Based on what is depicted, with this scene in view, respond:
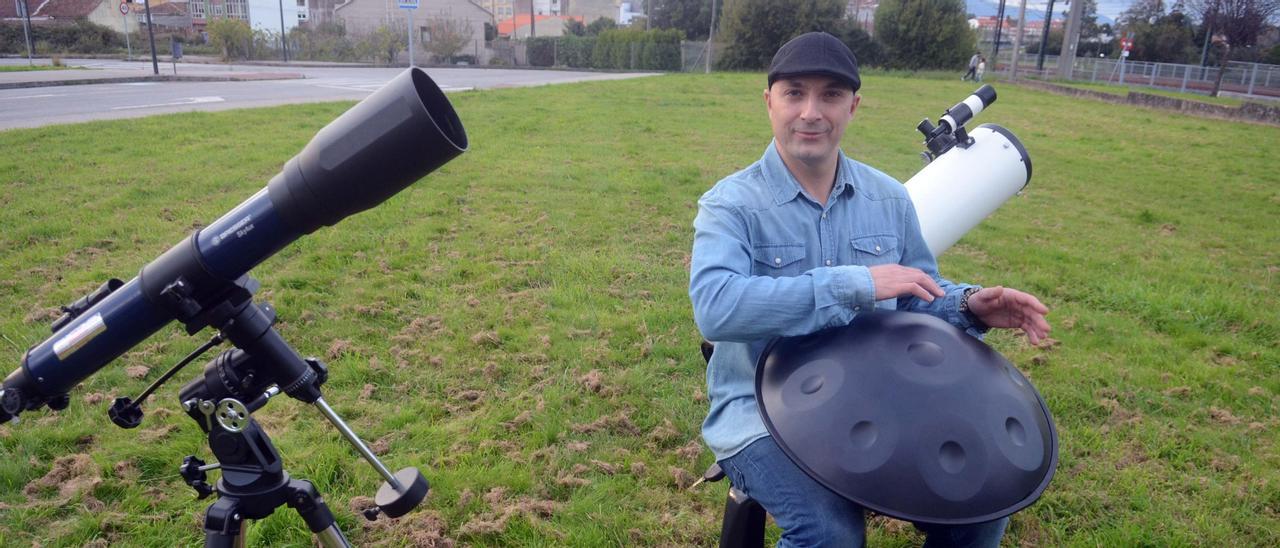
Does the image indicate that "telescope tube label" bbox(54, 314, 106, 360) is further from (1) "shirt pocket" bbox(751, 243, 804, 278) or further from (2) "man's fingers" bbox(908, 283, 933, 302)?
(2) "man's fingers" bbox(908, 283, 933, 302)

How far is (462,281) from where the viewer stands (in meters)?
5.79

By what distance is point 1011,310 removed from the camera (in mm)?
2209

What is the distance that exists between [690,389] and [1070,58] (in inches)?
1709

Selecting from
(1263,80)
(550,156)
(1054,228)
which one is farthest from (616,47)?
(1054,228)

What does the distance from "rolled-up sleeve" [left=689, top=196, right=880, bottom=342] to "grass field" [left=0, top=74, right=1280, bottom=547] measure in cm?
144

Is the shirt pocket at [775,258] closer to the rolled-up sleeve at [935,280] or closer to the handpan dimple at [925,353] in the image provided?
the rolled-up sleeve at [935,280]

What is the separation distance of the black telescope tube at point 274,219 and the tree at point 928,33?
4713cm

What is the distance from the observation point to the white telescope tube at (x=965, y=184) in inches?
138

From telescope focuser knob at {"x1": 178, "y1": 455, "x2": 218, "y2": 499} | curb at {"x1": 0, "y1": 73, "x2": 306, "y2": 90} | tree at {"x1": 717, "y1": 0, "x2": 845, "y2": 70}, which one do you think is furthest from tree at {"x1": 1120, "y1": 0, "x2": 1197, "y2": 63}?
telescope focuser knob at {"x1": 178, "y1": 455, "x2": 218, "y2": 499}

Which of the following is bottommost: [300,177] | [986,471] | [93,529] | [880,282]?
[93,529]

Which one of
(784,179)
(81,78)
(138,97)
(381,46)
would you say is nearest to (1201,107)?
(784,179)

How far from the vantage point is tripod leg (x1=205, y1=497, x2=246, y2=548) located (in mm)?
1847

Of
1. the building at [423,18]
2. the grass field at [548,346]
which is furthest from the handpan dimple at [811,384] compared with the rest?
the building at [423,18]

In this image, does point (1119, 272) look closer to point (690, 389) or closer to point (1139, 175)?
point (690, 389)
